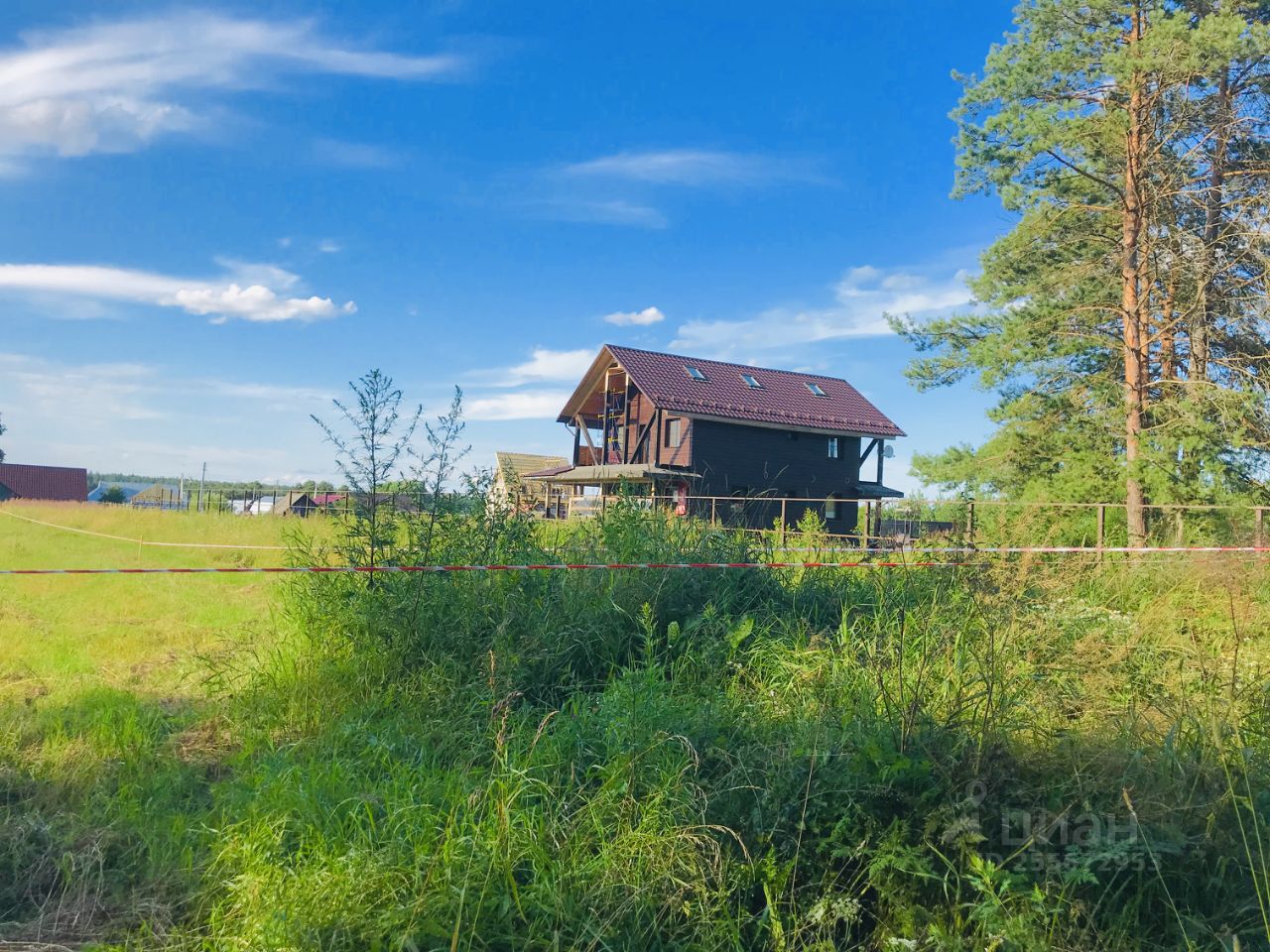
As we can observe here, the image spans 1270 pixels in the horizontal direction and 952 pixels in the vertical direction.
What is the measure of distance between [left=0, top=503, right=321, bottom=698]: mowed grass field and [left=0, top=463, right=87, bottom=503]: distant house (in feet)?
150

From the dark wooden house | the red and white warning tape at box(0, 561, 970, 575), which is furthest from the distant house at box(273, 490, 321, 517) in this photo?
the dark wooden house

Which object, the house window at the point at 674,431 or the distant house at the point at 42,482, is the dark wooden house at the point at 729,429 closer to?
the house window at the point at 674,431

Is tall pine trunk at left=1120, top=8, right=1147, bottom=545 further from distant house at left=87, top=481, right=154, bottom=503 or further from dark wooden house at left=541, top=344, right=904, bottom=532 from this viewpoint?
distant house at left=87, top=481, right=154, bottom=503

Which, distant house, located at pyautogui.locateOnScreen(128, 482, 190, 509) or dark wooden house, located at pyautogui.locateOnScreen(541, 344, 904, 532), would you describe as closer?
dark wooden house, located at pyautogui.locateOnScreen(541, 344, 904, 532)

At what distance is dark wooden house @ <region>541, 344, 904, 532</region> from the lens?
3089cm

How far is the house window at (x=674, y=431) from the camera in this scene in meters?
31.6

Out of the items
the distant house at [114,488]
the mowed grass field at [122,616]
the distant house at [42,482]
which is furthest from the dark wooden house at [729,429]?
the distant house at [42,482]

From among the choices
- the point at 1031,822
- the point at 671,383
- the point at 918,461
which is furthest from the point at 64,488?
the point at 1031,822

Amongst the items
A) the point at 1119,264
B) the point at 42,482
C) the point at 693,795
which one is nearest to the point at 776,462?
the point at 1119,264

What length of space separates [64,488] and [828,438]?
4963cm

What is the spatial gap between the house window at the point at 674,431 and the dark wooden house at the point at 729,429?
5 cm

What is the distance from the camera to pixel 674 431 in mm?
32031

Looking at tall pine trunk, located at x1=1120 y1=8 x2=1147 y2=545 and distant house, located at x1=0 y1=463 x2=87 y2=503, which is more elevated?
tall pine trunk, located at x1=1120 y1=8 x2=1147 y2=545

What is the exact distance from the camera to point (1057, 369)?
56.5 ft
